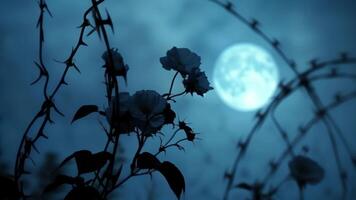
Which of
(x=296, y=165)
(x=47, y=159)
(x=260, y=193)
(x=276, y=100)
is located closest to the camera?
(x=296, y=165)

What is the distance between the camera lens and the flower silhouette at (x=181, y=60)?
5.17 ft

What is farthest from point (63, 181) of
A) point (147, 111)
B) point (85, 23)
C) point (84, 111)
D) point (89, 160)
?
point (85, 23)

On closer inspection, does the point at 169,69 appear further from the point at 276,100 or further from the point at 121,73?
the point at 276,100

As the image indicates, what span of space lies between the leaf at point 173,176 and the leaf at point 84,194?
0.26m

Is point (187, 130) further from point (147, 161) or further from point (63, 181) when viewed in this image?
point (63, 181)

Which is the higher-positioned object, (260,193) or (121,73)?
(260,193)

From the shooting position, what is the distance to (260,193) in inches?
133

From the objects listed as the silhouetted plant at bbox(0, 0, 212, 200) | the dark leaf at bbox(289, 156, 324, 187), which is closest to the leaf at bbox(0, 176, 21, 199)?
the silhouetted plant at bbox(0, 0, 212, 200)

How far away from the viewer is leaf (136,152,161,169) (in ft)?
4.53

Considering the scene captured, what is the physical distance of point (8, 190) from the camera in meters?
1.26

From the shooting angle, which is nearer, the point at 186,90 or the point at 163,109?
the point at 163,109

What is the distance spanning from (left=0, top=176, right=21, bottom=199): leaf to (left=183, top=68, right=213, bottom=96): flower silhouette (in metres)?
0.74

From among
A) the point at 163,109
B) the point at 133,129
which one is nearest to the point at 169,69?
the point at 163,109

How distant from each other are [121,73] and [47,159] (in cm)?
2717
